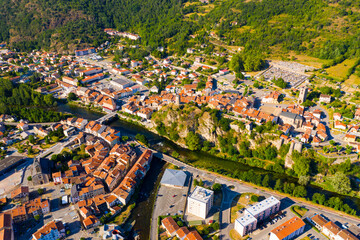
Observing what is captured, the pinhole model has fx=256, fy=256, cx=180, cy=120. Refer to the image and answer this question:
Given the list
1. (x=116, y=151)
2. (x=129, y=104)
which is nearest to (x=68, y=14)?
(x=129, y=104)

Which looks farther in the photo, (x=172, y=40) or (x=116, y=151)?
(x=172, y=40)

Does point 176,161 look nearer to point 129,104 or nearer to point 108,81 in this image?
point 129,104

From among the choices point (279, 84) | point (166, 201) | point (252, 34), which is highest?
point (252, 34)

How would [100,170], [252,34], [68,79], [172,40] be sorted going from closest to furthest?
[100,170] → [68,79] → [252,34] → [172,40]

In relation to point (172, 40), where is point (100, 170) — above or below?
below

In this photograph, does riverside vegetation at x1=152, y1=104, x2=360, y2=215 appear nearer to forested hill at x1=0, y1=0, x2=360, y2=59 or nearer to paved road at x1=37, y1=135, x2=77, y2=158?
paved road at x1=37, y1=135, x2=77, y2=158

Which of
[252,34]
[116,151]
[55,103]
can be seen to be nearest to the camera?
[116,151]

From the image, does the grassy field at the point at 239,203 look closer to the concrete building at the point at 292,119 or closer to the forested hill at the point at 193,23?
the concrete building at the point at 292,119

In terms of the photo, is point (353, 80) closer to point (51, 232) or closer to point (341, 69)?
point (341, 69)
